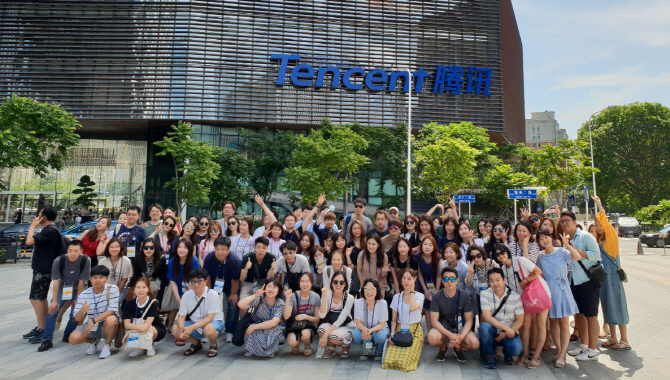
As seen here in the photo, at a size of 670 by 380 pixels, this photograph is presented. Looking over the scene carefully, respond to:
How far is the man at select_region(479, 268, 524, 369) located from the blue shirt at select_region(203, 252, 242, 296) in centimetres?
350

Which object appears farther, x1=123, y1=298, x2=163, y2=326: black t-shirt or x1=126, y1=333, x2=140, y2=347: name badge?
x1=123, y1=298, x2=163, y2=326: black t-shirt

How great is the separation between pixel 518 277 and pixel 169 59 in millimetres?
26913

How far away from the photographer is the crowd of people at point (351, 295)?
5078 mm

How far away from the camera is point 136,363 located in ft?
16.6

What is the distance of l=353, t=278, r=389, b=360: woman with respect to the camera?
17.0ft

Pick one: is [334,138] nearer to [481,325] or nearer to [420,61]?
[420,61]

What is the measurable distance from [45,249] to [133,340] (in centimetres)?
218

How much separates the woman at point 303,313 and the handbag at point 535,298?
273 cm

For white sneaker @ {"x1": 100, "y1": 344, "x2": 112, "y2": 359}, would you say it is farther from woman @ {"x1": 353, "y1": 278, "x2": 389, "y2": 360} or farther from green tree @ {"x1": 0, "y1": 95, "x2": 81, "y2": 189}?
green tree @ {"x1": 0, "y1": 95, "x2": 81, "y2": 189}

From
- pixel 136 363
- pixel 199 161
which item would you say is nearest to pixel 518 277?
pixel 136 363

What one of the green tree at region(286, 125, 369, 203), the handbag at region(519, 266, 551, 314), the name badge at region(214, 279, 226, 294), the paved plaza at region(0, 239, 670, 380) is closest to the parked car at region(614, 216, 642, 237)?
the green tree at region(286, 125, 369, 203)

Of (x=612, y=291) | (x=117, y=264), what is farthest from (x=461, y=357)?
(x=117, y=264)

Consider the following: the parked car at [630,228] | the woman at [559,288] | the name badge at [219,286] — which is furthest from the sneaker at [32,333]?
the parked car at [630,228]

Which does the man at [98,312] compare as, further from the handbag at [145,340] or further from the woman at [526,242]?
the woman at [526,242]
